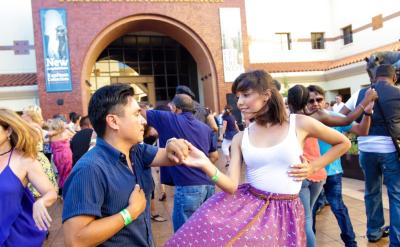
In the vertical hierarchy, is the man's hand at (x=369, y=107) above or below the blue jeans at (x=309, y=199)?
above

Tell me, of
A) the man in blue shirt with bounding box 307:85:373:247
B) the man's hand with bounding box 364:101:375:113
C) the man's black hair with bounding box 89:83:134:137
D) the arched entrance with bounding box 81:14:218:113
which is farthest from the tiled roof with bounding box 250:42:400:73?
the man's black hair with bounding box 89:83:134:137

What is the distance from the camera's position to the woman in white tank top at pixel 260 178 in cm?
198

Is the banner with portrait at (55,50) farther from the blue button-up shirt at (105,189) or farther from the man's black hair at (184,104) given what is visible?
the blue button-up shirt at (105,189)

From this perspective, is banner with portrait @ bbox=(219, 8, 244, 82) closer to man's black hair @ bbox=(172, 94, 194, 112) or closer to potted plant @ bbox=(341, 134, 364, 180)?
potted plant @ bbox=(341, 134, 364, 180)

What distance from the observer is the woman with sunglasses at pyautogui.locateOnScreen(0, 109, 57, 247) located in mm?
2312

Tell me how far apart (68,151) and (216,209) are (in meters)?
6.10

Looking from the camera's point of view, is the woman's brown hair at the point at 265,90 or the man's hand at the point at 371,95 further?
the man's hand at the point at 371,95

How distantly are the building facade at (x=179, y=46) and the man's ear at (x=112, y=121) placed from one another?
527 inches

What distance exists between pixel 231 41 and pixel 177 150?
1482 cm

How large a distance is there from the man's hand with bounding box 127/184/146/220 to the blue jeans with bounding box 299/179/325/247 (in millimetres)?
1778

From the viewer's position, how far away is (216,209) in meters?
2.12

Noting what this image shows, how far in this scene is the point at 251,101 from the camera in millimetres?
2332

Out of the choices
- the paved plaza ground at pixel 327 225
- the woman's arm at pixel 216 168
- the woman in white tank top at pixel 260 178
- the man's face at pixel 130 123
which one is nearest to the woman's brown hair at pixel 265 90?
the woman in white tank top at pixel 260 178

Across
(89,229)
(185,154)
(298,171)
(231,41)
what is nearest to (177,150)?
(185,154)
